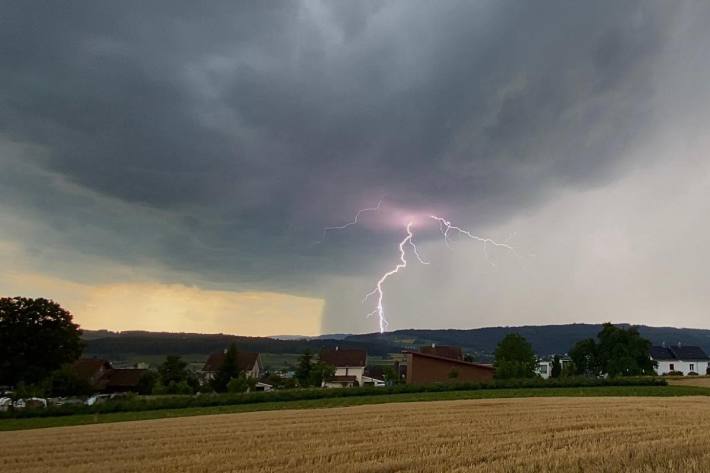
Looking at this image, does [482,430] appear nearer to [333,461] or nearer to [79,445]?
[333,461]

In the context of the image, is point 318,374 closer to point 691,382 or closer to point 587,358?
point 691,382

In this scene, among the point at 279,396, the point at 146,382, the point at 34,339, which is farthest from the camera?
the point at 146,382

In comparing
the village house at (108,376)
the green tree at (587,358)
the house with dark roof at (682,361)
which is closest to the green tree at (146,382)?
the village house at (108,376)

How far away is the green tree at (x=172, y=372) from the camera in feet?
251

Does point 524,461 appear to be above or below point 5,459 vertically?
above

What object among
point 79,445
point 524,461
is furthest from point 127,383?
point 524,461

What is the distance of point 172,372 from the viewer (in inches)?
3046

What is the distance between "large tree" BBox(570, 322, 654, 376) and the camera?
3428 inches

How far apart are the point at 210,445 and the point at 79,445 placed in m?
5.32

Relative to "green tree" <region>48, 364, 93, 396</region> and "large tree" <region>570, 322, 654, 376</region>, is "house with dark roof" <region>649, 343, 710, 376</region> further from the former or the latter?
"green tree" <region>48, 364, 93, 396</region>

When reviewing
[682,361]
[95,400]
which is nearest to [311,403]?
[95,400]

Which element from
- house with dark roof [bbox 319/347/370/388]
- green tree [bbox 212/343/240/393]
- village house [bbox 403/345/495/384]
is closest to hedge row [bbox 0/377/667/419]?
village house [bbox 403/345/495/384]

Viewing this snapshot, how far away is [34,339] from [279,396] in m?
38.1

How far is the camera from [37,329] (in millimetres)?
65500
